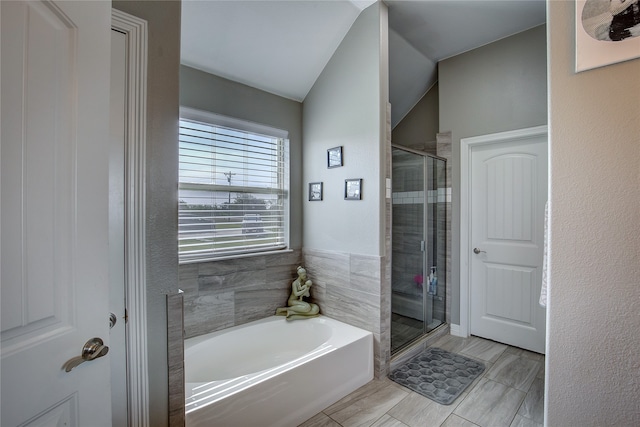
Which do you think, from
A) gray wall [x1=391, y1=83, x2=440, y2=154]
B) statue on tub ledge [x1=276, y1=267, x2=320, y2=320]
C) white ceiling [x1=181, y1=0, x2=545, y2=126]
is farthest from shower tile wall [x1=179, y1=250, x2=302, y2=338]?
gray wall [x1=391, y1=83, x2=440, y2=154]

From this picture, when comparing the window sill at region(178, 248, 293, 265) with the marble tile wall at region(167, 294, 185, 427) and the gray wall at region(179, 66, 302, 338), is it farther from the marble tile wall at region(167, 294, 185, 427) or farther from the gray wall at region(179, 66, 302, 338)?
the marble tile wall at region(167, 294, 185, 427)

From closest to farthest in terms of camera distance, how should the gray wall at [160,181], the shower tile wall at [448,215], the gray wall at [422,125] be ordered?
the gray wall at [160,181], the shower tile wall at [448,215], the gray wall at [422,125]

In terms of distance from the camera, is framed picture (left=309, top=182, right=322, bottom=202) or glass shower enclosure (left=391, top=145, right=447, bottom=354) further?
framed picture (left=309, top=182, right=322, bottom=202)

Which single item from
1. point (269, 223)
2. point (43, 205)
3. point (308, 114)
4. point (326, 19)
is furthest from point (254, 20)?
point (43, 205)

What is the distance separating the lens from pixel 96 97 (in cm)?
81

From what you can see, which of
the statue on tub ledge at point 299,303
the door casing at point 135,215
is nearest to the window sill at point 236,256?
the statue on tub ledge at point 299,303

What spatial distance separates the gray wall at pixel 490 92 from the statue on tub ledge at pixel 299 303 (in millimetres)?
1526

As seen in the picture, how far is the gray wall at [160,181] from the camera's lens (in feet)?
4.10

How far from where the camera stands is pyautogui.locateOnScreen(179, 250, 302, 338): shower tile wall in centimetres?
218

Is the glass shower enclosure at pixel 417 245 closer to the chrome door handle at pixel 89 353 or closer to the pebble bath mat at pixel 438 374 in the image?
the pebble bath mat at pixel 438 374

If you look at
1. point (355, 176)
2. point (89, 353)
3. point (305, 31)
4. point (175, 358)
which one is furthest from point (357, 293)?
point (305, 31)

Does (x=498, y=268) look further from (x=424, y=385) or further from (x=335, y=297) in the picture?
(x=335, y=297)

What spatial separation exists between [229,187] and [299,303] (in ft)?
3.94

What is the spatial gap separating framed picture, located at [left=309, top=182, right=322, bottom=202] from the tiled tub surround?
500 millimetres
